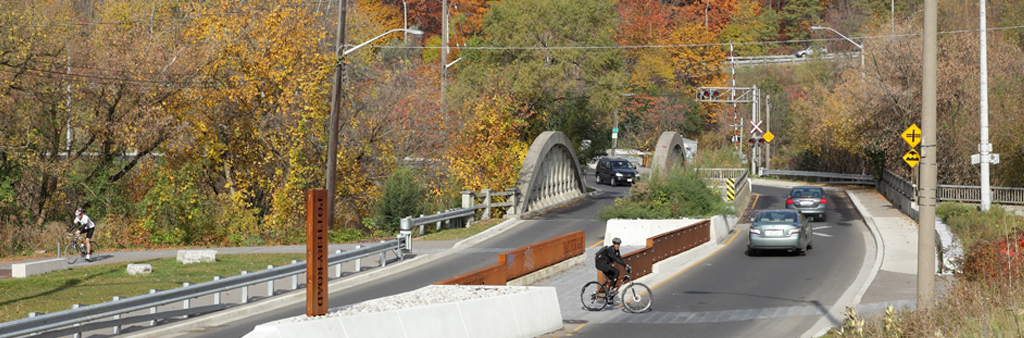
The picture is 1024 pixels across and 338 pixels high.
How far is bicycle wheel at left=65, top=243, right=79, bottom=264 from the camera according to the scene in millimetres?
23159

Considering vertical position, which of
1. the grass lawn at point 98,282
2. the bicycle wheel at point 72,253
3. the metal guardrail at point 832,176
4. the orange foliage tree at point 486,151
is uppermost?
the orange foliage tree at point 486,151

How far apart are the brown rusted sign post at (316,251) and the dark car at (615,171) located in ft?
151

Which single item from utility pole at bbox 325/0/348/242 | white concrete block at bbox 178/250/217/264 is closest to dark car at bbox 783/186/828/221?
utility pole at bbox 325/0/348/242

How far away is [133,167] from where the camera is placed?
1372 inches

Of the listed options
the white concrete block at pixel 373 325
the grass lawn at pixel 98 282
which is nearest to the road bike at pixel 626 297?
the white concrete block at pixel 373 325

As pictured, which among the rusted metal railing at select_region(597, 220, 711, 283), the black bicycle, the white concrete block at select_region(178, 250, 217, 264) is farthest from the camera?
the black bicycle

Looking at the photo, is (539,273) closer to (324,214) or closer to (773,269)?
(773,269)

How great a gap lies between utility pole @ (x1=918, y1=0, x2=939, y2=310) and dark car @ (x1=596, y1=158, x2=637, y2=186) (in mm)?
43864

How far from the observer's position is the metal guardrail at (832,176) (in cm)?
5884

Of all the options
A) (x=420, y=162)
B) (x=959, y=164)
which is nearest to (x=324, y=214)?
(x=420, y=162)

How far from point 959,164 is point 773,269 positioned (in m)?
21.7

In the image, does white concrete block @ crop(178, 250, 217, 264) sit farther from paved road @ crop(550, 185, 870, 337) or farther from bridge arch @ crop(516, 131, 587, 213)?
bridge arch @ crop(516, 131, 587, 213)

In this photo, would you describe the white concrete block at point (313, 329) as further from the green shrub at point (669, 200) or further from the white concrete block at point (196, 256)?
the green shrub at point (669, 200)

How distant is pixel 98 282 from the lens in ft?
63.2
